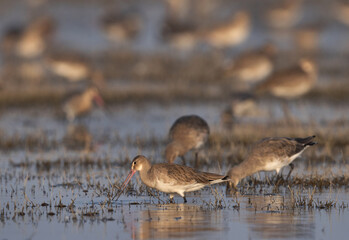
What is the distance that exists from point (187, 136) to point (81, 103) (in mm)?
5952

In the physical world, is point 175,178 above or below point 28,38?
below

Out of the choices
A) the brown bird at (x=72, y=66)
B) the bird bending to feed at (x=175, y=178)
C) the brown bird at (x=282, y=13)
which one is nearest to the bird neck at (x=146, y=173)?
the bird bending to feed at (x=175, y=178)

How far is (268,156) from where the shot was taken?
9328 mm

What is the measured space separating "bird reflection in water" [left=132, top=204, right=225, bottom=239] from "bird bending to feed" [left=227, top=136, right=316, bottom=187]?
122cm

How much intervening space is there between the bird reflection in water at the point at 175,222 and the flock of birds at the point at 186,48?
373mm

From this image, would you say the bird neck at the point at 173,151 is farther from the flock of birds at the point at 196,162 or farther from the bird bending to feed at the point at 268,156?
the bird bending to feed at the point at 268,156

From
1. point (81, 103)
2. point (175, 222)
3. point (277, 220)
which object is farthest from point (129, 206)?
point (81, 103)

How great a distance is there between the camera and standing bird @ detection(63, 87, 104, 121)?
15992 millimetres

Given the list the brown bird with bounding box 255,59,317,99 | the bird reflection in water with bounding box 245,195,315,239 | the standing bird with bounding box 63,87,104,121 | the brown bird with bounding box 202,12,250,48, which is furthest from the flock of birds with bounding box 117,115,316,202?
the brown bird with bounding box 202,12,250,48

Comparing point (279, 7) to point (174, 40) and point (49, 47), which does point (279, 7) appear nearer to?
point (174, 40)

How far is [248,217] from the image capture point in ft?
24.7

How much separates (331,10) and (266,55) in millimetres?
21734

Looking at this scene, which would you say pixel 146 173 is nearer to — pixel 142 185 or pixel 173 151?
pixel 142 185

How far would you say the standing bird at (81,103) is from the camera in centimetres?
1599
